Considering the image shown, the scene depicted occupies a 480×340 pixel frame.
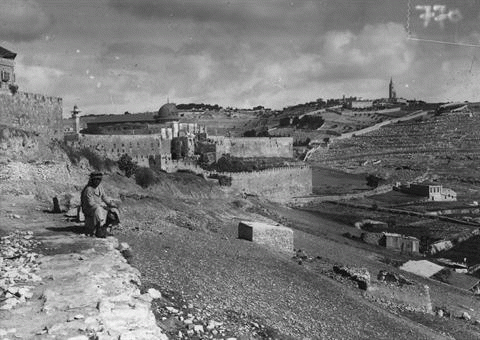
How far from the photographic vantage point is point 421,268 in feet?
80.2

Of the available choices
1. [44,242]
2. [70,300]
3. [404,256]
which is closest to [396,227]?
[404,256]

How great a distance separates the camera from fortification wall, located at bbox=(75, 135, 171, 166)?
135 feet

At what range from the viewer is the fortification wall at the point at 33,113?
25438 millimetres

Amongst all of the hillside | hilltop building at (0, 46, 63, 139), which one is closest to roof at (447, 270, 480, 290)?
the hillside

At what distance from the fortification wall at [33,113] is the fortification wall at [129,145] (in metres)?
8.43

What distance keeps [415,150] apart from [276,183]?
2125 inches

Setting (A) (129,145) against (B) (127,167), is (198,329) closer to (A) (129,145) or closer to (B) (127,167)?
(B) (127,167)

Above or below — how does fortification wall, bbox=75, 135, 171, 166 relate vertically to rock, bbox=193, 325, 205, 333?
above

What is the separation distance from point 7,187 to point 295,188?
37947 mm

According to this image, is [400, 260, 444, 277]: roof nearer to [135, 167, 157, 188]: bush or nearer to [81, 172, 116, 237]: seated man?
[81, 172, 116, 237]: seated man

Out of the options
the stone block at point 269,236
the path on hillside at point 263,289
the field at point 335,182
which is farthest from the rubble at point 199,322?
the field at point 335,182

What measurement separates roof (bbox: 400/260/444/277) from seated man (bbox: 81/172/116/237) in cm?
1497

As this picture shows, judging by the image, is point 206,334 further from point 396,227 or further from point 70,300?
point 396,227

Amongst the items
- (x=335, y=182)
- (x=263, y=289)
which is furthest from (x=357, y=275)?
(x=335, y=182)
